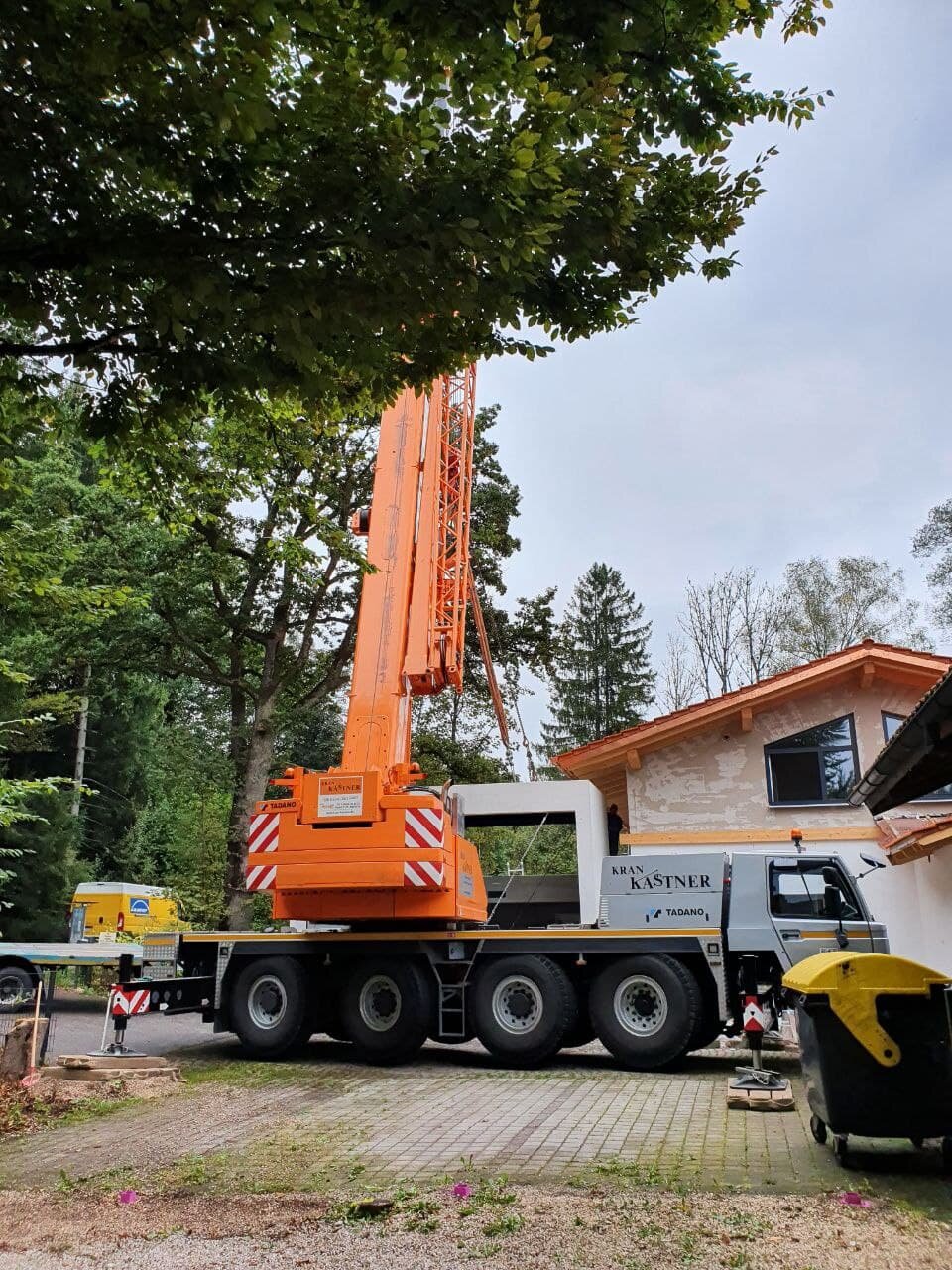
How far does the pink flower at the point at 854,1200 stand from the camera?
5504 mm

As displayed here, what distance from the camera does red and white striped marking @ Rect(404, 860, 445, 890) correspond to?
11703 millimetres

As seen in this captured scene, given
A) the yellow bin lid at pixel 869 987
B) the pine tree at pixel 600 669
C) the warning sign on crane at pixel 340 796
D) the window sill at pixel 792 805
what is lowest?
the yellow bin lid at pixel 869 987

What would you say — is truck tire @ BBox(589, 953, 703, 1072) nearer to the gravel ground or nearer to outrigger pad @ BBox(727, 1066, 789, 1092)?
outrigger pad @ BBox(727, 1066, 789, 1092)

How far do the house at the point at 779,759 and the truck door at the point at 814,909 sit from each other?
17.1 feet

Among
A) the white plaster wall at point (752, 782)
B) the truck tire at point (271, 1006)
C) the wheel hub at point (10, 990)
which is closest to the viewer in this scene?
the truck tire at point (271, 1006)

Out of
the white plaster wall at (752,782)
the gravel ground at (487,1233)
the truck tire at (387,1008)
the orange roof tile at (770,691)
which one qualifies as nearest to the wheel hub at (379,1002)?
the truck tire at (387,1008)

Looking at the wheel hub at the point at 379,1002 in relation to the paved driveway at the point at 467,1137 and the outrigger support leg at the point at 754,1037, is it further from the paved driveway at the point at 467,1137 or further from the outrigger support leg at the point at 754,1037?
the outrigger support leg at the point at 754,1037

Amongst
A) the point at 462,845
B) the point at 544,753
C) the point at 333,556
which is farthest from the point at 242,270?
the point at 544,753

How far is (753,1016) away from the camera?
1048cm

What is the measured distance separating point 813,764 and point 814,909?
6283 millimetres

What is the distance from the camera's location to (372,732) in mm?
12445

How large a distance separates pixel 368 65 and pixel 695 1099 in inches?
333

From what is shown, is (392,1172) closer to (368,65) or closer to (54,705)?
(368,65)

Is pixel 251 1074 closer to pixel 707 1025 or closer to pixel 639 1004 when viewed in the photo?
pixel 639 1004
